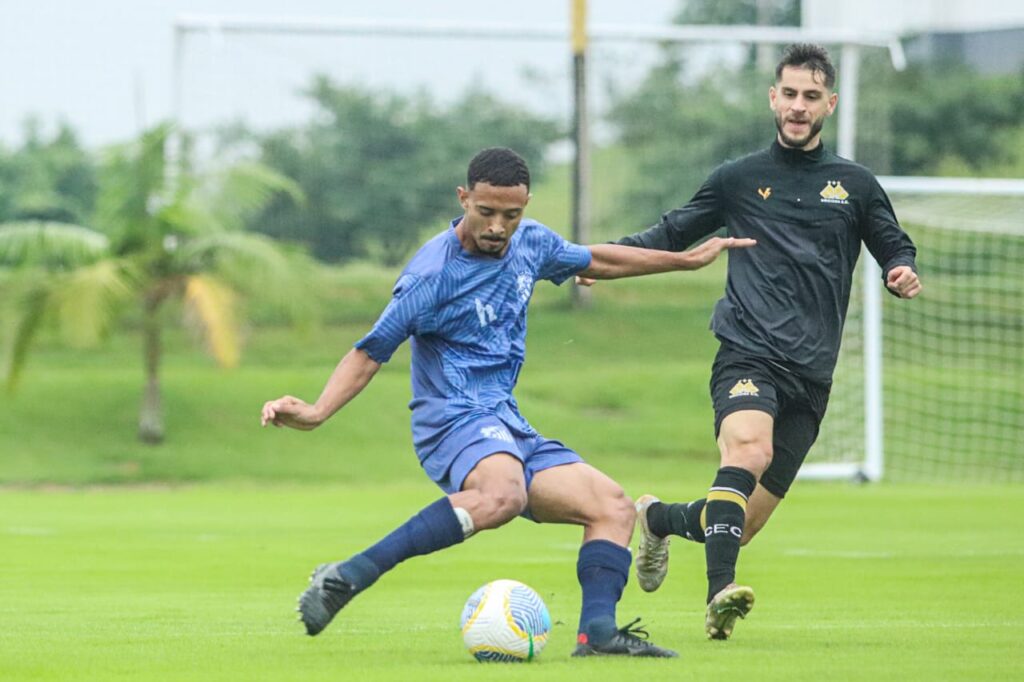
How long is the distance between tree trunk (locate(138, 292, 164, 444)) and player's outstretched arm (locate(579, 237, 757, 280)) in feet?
50.2

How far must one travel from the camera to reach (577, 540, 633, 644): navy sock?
6.90 meters

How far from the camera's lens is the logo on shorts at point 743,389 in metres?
7.87

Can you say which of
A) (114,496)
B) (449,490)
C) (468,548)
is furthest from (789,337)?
(114,496)

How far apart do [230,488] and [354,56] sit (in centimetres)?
762

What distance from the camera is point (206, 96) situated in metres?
24.8

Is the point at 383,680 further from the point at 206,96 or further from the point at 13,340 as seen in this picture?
the point at 206,96

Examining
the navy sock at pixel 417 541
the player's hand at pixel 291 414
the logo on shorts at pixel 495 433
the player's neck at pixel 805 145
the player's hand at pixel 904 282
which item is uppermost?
the player's neck at pixel 805 145

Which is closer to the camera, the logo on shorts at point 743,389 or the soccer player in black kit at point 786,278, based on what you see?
the logo on shorts at point 743,389

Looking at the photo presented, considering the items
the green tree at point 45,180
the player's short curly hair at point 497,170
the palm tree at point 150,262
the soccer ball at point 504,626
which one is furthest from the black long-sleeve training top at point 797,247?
the green tree at point 45,180

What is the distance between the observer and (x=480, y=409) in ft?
23.2

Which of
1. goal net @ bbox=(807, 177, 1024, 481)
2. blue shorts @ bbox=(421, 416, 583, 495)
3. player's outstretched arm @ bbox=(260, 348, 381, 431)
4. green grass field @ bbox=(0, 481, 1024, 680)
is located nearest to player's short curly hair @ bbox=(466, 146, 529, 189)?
player's outstretched arm @ bbox=(260, 348, 381, 431)

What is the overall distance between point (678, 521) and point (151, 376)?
15564mm

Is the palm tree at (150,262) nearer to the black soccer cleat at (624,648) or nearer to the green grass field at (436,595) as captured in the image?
the green grass field at (436,595)

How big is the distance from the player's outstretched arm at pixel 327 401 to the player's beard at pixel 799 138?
244cm
